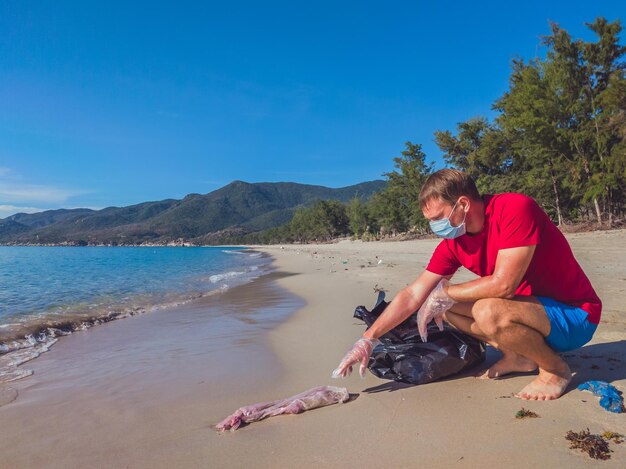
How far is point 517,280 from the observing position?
2193 millimetres

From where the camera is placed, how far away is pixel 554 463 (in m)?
1.65

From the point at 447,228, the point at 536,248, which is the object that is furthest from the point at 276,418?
the point at 536,248

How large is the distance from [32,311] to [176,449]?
303 inches

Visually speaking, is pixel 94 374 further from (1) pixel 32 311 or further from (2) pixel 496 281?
(1) pixel 32 311

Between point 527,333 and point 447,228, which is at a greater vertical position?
point 447,228

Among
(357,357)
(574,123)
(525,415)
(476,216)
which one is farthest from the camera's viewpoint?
(574,123)

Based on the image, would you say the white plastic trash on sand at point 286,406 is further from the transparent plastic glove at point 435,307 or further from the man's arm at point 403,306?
the transparent plastic glove at point 435,307

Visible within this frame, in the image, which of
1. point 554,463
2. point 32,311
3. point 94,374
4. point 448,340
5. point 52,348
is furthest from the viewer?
point 32,311

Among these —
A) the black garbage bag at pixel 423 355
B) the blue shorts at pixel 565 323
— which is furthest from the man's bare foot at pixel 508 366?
the blue shorts at pixel 565 323

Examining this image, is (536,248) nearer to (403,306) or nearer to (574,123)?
(403,306)

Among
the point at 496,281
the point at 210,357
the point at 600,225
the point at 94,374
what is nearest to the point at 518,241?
the point at 496,281

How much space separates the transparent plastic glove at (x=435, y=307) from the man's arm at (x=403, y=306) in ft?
0.25

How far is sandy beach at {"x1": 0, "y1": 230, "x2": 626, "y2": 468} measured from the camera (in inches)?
73.5

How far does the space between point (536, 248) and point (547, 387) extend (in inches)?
34.1
